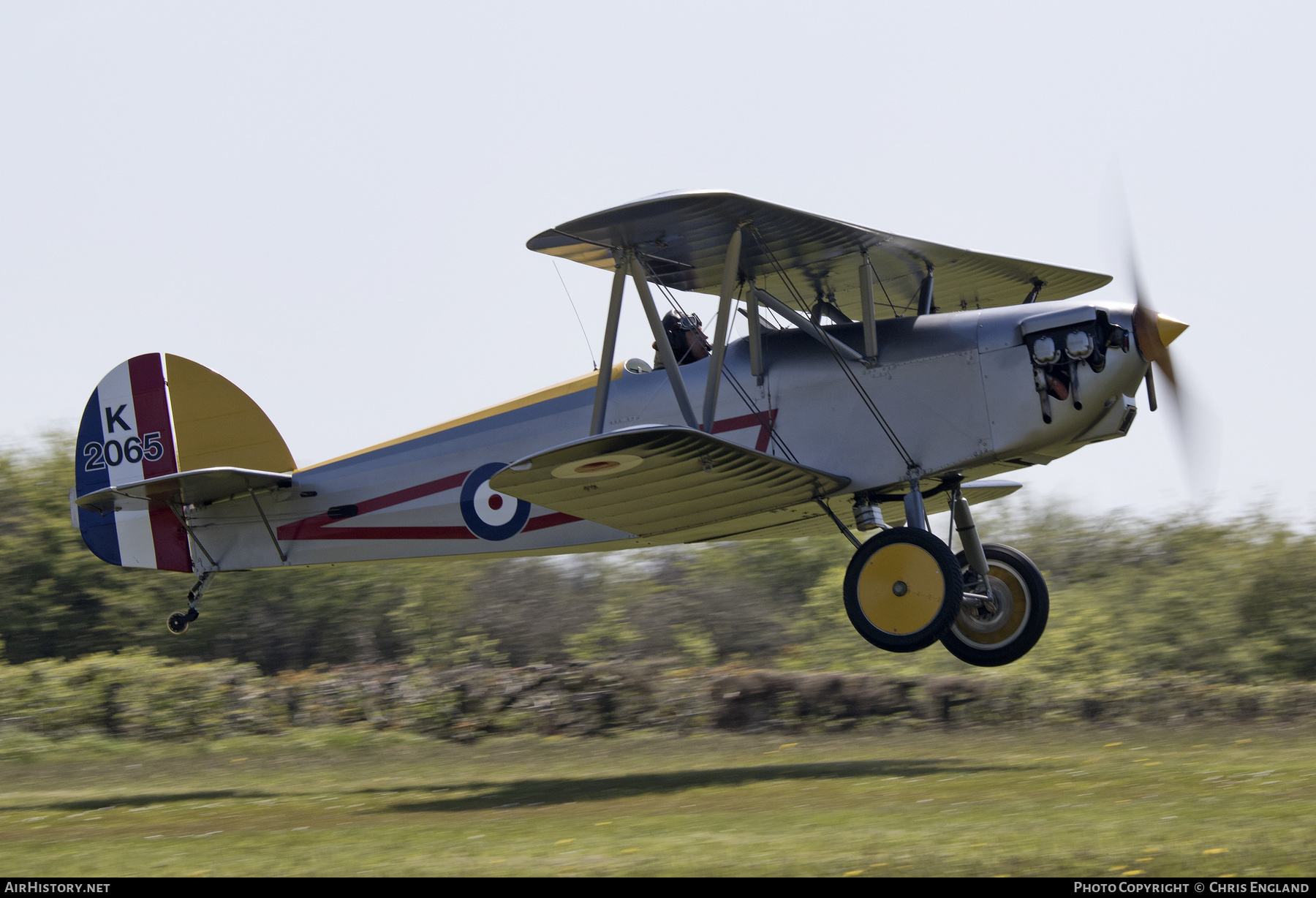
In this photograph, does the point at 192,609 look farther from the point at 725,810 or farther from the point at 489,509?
the point at 725,810

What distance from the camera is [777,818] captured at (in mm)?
6543

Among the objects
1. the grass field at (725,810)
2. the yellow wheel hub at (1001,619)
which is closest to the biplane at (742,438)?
the yellow wheel hub at (1001,619)

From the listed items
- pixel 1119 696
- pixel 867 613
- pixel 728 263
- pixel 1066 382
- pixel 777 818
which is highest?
pixel 728 263

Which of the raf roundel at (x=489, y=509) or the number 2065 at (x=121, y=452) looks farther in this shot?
the number 2065 at (x=121, y=452)

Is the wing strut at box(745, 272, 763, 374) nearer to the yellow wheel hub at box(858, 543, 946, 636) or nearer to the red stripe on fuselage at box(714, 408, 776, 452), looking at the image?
the red stripe on fuselage at box(714, 408, 776, 452)

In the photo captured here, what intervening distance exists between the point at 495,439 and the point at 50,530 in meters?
15.0

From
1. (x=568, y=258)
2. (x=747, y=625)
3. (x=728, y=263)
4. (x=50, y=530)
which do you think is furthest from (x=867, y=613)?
(x=50, y=530)

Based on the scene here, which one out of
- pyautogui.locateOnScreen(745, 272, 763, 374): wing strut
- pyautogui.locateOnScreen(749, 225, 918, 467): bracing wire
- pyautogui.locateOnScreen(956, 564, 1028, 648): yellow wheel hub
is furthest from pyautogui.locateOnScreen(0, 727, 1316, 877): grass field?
pyautogui.locateOnScreen(745, 272, 763, 374): wing strut

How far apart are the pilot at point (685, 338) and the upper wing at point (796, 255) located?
1.38 feet

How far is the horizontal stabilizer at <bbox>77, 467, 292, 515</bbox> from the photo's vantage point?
10242 mm

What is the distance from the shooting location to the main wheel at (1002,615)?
920cm

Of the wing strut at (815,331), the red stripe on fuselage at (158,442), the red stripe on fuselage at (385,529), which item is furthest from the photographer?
the red stripe on fuselage at (158,442)

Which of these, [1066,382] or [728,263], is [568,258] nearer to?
[728,263]

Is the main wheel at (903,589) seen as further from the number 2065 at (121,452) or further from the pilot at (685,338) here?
the number 2065 at (121,452)
